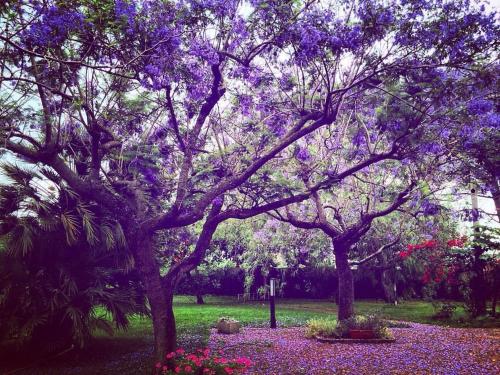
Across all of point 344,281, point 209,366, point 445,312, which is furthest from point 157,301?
point 445,312

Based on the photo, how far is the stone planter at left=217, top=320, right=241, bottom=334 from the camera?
40.5ft

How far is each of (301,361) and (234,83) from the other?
607cm

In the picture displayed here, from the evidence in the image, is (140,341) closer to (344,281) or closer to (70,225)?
(70,225)

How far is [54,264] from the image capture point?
29.4 feet

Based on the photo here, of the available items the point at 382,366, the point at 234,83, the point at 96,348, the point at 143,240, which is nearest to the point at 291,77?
the point at 234,83

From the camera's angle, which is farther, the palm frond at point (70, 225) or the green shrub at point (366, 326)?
the green shrub at point (366, 326)

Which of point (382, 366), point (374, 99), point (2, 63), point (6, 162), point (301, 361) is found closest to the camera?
point (2, 63)

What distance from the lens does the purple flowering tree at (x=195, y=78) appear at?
265 inches

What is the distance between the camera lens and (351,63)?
8.80m

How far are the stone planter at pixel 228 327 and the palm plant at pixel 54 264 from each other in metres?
3.39

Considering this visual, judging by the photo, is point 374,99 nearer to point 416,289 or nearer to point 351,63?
point 351,63

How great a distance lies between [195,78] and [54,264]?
4937mm

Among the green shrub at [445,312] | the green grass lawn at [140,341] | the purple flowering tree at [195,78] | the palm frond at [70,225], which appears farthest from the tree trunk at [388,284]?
the palm frond at [70,225]

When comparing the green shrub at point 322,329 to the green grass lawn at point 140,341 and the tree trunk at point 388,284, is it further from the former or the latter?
the tree trunk at point 388,284
